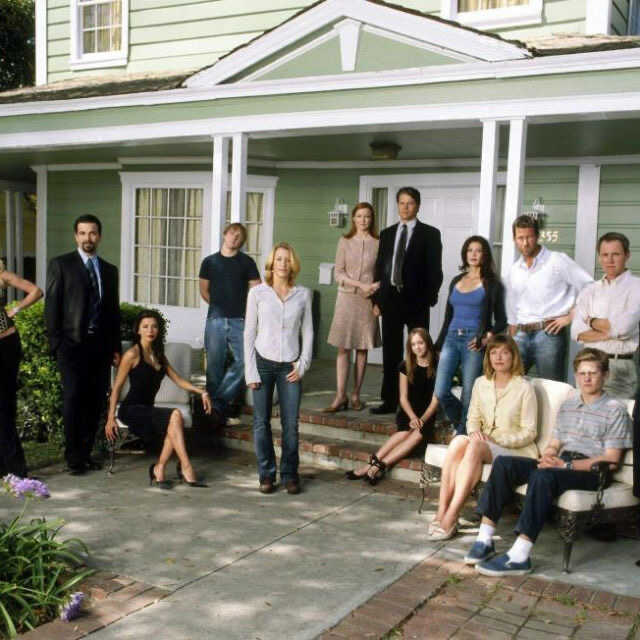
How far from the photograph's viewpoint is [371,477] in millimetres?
5602

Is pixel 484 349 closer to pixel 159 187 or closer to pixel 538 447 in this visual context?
pixel 538 447

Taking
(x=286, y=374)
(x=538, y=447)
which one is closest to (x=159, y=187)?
(x=286, y=374)

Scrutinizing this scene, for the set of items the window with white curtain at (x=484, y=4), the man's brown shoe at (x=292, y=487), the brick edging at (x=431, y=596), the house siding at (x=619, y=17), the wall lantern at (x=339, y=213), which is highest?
the window with white curtain at (x=484, y=4)

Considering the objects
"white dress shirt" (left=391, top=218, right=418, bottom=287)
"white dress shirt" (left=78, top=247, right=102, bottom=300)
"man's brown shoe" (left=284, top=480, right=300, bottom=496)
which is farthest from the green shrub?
"white dress shirt" (left=391, top=218, right=418, bottom=287)

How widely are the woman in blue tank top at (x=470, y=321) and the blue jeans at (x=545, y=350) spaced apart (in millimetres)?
187

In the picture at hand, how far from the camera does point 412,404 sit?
5.56 m

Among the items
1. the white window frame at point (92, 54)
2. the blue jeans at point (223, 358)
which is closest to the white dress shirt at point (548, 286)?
the blue jeans at point (223, 358)

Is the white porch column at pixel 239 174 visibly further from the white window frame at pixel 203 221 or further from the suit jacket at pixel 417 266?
the white window frame at pixel 203 221

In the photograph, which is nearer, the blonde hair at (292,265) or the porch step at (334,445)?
the blonde hair at (292,265)

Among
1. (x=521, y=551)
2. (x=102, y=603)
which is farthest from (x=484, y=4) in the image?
(x=102, y=603)

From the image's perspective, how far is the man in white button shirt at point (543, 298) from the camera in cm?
520

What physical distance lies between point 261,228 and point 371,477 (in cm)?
497

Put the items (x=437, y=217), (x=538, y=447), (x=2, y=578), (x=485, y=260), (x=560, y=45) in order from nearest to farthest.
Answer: (x=2, y=578)
(x=538, y=447)
(x=485, y=260)
(x=560, y=45)
(x=437, y=217)

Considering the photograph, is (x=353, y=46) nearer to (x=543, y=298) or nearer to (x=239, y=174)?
(x=239, y=174)
